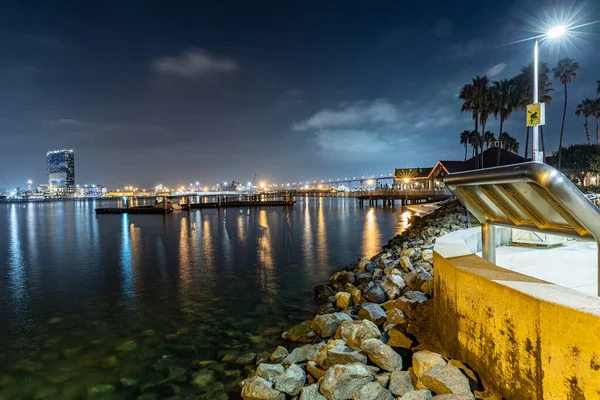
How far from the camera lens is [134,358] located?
803cm

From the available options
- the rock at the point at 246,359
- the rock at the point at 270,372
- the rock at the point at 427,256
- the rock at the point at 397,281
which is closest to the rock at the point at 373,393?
the rock at the point at 270,372

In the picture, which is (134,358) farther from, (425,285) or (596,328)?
(596,328)

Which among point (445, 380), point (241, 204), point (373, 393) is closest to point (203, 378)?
point (373, 393)

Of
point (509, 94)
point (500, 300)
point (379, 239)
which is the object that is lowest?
point (379, 239)

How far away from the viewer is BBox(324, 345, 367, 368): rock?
5.42 m

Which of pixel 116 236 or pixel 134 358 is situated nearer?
pixel 134 358

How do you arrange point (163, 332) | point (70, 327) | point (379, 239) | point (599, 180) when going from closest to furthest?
point (163, 332), point (70, 327), point (379, 239), point (599, 180)

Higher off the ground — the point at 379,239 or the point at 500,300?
the point at 500,300

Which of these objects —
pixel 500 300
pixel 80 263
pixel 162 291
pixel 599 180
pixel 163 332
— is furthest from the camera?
pixel 599 180

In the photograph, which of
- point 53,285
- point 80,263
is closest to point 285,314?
point 53,285

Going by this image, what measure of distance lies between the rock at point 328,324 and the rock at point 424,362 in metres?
2.89

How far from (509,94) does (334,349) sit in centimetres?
4785

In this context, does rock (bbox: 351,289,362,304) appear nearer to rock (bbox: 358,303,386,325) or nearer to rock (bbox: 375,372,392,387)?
rock (bbox: 358,303,386,325)

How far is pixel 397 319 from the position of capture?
6.57 meters
